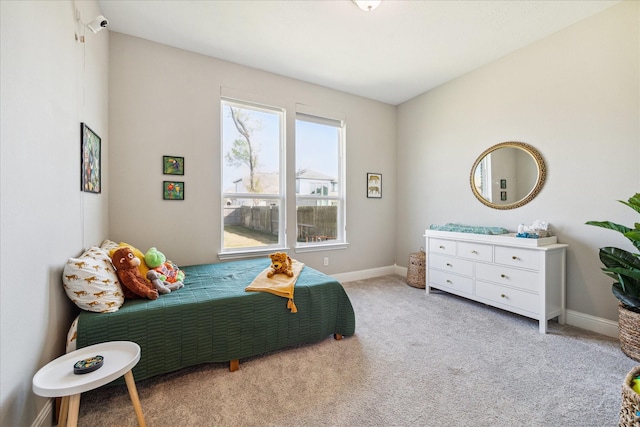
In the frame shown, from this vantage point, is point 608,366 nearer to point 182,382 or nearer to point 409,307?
point 409,307

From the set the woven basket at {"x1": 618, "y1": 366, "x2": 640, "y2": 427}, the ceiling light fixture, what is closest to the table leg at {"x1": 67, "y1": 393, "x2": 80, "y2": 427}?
the woven basket at {"x1": 618, "y1": 366, "x2": 640, "y2": 427}

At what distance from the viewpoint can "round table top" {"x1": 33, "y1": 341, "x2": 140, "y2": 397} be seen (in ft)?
3.34

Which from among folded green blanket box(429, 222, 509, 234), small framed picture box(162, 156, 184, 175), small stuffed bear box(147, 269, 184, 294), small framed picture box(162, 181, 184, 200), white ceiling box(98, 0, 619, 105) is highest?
white ceiling box(98, 0, 619, 105)

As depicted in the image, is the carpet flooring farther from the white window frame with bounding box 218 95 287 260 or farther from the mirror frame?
the white window frame with bounding box 218 95 287 260

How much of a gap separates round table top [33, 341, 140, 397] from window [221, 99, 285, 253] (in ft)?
5.92

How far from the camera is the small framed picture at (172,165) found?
2734mm

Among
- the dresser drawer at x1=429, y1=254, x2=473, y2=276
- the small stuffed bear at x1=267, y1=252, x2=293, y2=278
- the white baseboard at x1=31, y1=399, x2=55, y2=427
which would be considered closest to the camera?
the white baseboard at x1=31, y1=399, x2=55, y2=427

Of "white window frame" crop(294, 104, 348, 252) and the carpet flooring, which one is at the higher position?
"white window frame" crop(294, 104, 348, 252)

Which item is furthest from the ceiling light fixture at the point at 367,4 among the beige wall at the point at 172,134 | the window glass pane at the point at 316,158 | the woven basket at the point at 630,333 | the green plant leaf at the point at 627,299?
the woven basket at the point at 630,333

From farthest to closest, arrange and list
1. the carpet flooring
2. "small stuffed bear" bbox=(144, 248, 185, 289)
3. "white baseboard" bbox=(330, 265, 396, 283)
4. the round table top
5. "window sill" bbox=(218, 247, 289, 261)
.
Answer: "white baseboard" bbox=(330, 265, 396, 283), "window sill" bbox=(218, 247, 289, 261), "small stuffed bear" bbox=(144, 248, 185, 289), the carpet flooring, the round table top

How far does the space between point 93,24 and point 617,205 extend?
13.8 feet

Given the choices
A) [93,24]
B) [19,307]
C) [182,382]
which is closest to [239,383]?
[182,382]

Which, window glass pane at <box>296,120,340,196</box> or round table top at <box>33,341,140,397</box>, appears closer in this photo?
round table top at <box>33,341,140,397</box>

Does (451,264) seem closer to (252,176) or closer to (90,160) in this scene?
(252,176)
